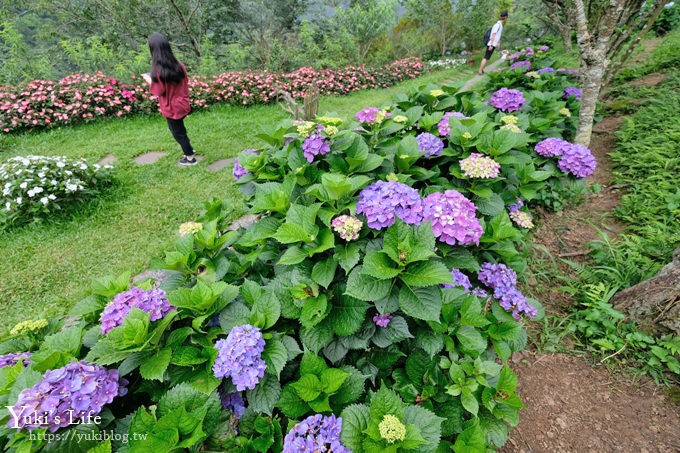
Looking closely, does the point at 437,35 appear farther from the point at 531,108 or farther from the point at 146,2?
the point at 531,108

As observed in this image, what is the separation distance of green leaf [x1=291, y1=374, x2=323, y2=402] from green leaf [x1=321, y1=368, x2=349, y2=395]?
20 millimetres

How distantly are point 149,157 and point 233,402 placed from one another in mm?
5542

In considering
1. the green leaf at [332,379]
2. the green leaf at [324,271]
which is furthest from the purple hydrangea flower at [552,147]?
the green leaf at [332,379]

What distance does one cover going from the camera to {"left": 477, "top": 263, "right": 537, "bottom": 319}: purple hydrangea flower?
6.26 ft

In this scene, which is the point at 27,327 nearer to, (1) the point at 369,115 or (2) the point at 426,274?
(2) the point at 426,274

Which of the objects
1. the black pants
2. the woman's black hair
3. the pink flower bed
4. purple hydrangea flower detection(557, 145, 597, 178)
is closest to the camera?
purple hydrangea flower detection(557, 145, 597, 178)

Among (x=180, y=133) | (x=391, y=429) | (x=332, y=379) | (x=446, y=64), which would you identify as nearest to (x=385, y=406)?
(x=391, y=429)

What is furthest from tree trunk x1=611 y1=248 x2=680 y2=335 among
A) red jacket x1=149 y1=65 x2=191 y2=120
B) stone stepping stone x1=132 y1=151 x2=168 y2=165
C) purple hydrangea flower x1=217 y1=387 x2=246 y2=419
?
stone stepping stone x1=132 y1=151 x2=168 y2=165

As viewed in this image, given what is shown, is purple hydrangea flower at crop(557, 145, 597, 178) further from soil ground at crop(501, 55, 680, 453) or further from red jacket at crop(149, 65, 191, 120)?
red jacket at crop(149, 65, 191, 120)

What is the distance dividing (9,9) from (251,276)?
20.9 metres

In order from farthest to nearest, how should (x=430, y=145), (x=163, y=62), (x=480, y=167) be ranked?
(x=163, y=62) < (x=430, y=145) < (x=480, y=167)

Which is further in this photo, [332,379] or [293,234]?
[293,234]

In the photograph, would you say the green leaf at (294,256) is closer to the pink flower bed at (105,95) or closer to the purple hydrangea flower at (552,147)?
the purple hydrangea flower at (552,147)

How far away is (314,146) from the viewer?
1993 millimetres
